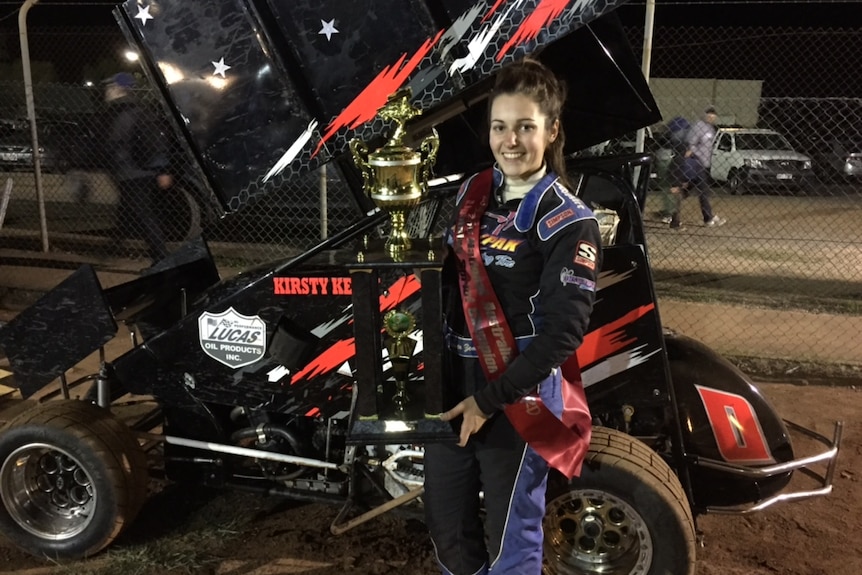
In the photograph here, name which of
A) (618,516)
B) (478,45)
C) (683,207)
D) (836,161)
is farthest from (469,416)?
(836,161)

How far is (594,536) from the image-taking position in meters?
3.01

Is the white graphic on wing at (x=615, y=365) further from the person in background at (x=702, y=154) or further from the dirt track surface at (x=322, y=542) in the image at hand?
the person in background at (x=702, y=154)

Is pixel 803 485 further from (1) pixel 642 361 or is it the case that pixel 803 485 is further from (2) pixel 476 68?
(2) pixel 476 68

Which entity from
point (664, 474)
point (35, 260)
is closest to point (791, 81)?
point (35, 260)

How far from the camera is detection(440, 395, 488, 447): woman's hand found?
88.4 inches

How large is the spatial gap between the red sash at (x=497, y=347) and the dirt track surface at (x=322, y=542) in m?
1.36

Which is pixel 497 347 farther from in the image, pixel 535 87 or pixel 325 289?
pixel 325 289

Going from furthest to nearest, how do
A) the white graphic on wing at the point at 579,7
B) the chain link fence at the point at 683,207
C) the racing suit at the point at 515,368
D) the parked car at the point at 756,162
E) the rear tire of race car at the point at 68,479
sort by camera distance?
the parked car at the point at 756,162, the chain link fence at the point at 683,207, the rear tire of race car at the point at 68,479, the white graphic on wing at the point at 579,7, the racing suit at the point at 515,368

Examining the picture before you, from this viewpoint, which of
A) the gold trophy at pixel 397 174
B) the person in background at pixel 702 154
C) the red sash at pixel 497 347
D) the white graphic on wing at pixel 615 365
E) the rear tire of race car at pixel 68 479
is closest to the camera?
the red sash at pixel 497 347

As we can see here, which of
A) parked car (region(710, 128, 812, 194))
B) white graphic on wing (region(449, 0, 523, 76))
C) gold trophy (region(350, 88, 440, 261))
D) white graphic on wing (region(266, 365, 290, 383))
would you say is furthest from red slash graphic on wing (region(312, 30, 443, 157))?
parked car (region(710, 128, 812, 194))

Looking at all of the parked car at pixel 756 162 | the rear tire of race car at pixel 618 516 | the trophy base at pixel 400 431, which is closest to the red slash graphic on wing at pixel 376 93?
the trophy base at pixel 400 431

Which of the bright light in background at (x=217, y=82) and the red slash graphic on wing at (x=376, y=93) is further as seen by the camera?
the bright light in background at (x=217, y=82)

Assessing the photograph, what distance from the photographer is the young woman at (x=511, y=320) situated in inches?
82.9

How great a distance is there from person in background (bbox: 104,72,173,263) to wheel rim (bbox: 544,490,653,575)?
5289 mm
